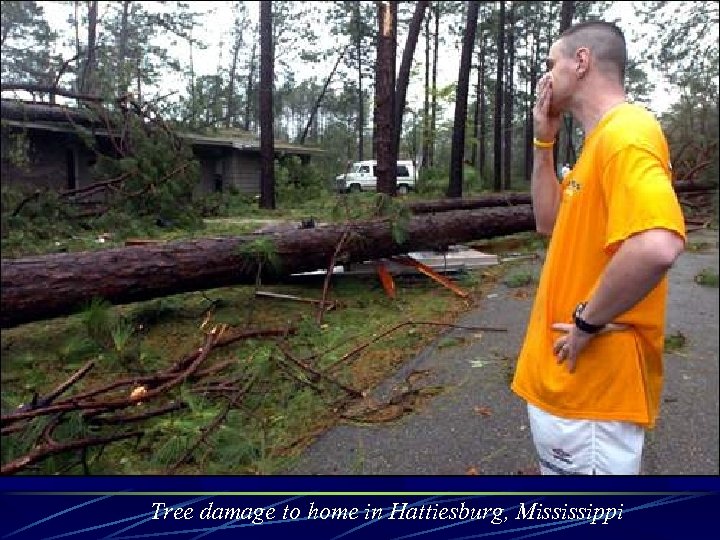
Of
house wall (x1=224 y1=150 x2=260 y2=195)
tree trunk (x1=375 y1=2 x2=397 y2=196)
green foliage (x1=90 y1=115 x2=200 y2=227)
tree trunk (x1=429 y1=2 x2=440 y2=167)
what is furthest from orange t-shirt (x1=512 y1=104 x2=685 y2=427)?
tree trunk (x1=429 y1=2 x2=440 y2=167)

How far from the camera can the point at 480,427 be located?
3.18 metres

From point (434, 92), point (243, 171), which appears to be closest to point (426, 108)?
point (434, 92)

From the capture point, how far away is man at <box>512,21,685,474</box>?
1.30m

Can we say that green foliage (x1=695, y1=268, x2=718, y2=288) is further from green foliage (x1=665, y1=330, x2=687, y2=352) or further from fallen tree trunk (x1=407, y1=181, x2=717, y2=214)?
green foliage (x1=665, y1=330, x2=687, y2=352)

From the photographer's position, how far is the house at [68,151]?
433 inches

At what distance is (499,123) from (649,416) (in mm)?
25451

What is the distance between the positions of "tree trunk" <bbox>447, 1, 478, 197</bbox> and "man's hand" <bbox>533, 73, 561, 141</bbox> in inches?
570

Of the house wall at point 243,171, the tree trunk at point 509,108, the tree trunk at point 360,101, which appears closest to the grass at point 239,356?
the house wall at point 243,171

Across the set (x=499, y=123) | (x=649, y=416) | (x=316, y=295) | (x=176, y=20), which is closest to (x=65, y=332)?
(x=316, y=295)

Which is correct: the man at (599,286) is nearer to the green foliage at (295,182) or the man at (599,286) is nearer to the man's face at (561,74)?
the man's face at (561,74)

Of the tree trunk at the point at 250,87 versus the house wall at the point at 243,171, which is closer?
the house wall at the point at 243,171

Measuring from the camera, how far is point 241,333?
4441 millimetres

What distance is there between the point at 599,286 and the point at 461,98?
1502 centimetres

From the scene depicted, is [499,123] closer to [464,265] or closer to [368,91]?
[368,91]
